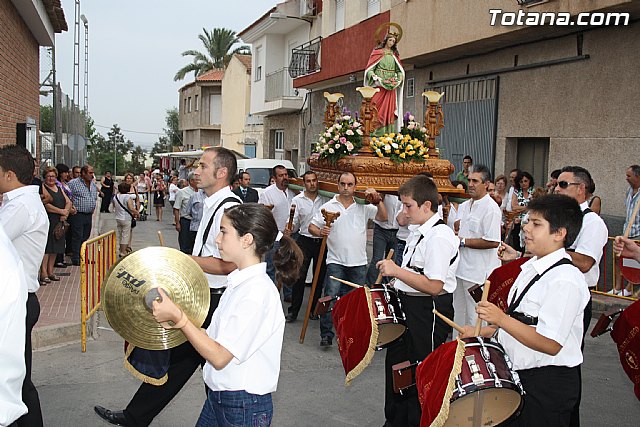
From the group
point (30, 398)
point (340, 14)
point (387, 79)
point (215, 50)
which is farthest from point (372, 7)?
point (215, 50)

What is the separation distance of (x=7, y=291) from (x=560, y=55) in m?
12.7

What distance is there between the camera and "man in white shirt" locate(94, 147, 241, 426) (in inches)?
201

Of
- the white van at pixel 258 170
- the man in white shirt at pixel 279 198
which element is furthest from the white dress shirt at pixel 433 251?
the white van at pixel 258 170

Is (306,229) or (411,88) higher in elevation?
(411,88)

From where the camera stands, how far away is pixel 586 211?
562 centimetres

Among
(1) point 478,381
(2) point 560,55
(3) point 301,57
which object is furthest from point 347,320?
(3) point 301,57

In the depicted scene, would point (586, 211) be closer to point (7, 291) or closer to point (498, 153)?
point (7, 291)

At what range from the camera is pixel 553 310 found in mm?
3688

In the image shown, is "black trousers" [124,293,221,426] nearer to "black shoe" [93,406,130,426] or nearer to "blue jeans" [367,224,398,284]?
"black shoe" [93,406,130,426]

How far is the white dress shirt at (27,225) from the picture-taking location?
201 inches

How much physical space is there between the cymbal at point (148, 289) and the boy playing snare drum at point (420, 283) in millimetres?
1897

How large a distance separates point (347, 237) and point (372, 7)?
46.9 ft

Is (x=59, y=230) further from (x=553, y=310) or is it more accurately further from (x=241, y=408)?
(x=553, y=310)

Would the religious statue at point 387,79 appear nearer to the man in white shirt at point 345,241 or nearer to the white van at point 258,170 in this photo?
the man in white shirt at point 345,241
